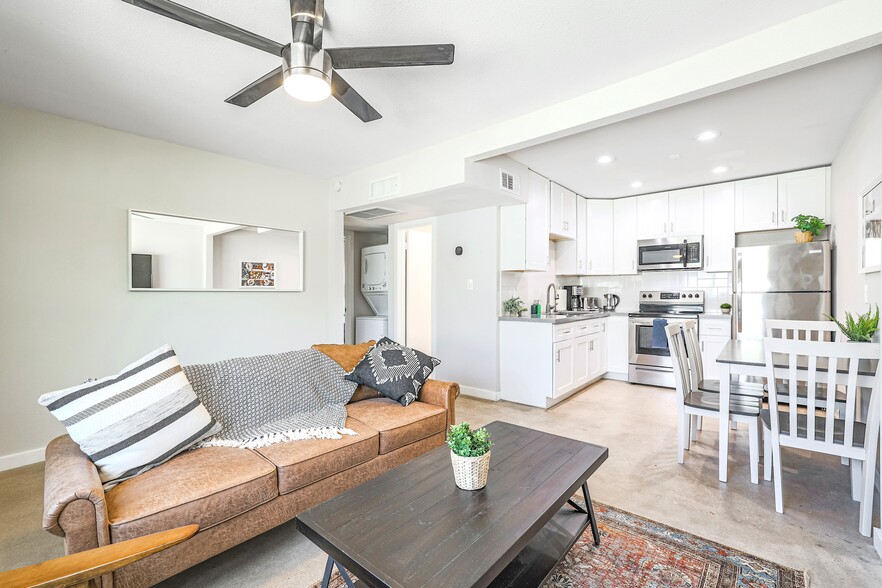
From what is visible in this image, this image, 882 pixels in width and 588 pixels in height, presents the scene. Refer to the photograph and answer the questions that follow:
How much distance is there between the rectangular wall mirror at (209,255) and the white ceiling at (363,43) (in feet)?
2.64

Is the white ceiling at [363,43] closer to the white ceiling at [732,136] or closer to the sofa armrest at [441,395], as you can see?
the white ceiling at [732,136]

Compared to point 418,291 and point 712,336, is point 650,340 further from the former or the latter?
point 418,291

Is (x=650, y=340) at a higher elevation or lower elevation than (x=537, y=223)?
lower

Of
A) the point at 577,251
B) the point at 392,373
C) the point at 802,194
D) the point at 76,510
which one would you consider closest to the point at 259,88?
the point at 392,373

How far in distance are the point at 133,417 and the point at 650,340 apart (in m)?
4.98

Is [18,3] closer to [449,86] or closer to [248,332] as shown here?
[449,86]

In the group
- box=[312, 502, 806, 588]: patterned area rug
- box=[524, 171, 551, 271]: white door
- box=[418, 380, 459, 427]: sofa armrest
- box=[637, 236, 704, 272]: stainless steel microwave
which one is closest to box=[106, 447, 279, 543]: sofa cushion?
box=[312, 502, 806, 588]: patterned area rug

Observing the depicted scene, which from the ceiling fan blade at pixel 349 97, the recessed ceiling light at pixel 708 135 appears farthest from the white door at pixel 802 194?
the ceiling fan blade at pixel 349 97

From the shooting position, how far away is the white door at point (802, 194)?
4.03 m

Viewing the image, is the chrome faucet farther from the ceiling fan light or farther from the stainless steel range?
the ceiling fan light

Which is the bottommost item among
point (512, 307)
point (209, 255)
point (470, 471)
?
point (470, 471)

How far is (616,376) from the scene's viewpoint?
521cm

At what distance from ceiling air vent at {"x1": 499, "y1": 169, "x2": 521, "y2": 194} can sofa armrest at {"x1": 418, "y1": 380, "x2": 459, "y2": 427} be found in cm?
199

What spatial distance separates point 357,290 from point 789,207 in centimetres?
571
